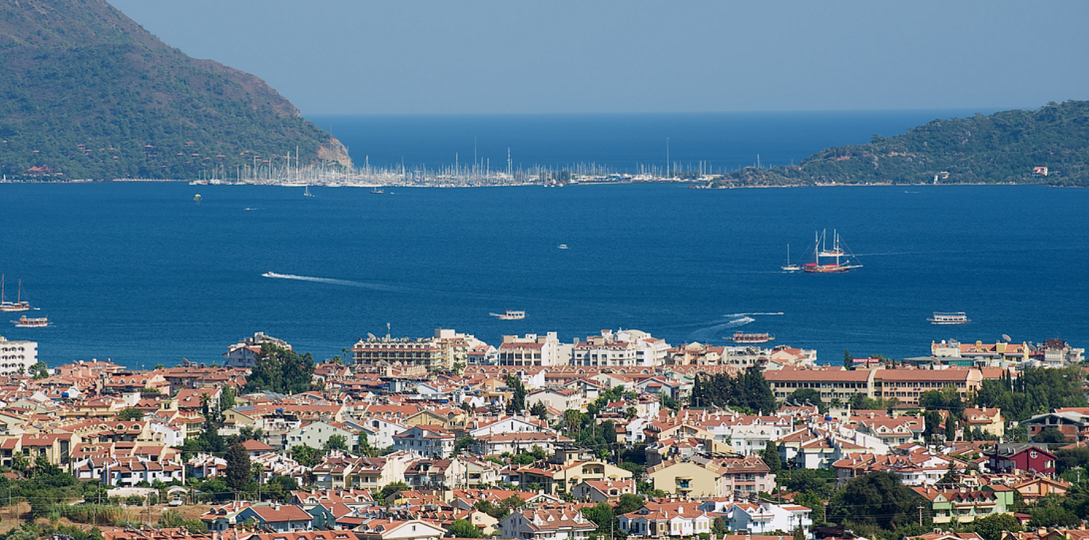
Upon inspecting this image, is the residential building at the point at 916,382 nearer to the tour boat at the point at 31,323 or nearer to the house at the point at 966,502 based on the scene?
the house at the point at 966,502

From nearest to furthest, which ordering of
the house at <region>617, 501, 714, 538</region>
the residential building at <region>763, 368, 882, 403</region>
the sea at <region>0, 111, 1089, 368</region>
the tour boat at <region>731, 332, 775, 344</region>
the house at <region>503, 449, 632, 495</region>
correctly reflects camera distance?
the house at <region>617, 501, 714, 538</region> < the house at <region>503, 449, 632, 495</region> < the residential building at <region>763, 368, 882, 403</region> < the tour boat at <region>731, 332, 775, 344</region> < the sea at <region>0, 111, 1089, 368</region>

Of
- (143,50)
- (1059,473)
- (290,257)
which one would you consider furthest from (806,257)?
(143,50)

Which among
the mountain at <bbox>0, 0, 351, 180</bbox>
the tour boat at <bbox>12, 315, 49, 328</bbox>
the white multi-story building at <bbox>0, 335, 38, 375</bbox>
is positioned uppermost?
the mountain at <bbox>0, 0, 351, 180</bbox>

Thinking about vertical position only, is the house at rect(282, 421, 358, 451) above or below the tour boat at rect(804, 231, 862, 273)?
above

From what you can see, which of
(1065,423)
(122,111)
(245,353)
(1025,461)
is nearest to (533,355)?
(245,353)

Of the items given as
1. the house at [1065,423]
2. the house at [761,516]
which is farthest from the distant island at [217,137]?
the house at [761,516]

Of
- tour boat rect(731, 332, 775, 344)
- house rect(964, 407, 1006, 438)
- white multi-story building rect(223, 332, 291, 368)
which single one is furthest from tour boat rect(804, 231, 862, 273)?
house rect(964, 407, 1006, 438)

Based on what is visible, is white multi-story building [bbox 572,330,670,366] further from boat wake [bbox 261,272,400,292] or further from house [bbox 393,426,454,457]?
boat wake [bbox 261,272,400,292]
